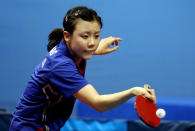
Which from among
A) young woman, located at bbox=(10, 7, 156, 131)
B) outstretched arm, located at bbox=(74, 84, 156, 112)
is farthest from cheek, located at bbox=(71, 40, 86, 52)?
outstretched arm, located at bbox=(74, 84, 156, 112)

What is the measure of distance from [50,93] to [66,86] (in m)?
0.12

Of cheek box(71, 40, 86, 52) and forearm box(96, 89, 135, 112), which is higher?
cheek box(71, 40, 86, 52)

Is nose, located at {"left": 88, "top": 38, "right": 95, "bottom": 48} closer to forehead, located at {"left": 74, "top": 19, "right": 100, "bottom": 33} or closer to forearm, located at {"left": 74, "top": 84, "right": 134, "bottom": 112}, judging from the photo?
forehead, located at {"left": 74, "top": 19, "right": 100, "bottom": 33}

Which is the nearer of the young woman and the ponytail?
the young woman

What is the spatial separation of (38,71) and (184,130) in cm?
152

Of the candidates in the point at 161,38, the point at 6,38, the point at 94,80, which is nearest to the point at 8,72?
the point at 6,38

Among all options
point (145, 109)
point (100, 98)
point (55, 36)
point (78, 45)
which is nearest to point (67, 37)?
point (78, 45)

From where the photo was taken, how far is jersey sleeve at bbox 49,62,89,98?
5.00 ft

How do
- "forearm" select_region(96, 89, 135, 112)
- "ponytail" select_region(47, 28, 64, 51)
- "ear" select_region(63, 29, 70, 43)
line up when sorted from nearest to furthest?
→ "forearm" select_region(96, 89, 135, 112), "ear" select_region(63, 29, 70, 43), "ponytail" select_region(47, 28, 64, 51)

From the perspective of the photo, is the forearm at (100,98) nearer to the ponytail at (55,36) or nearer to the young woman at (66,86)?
the young woman at (66,86)

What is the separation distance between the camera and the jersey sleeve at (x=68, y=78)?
152cm

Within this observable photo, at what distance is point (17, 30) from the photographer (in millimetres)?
4332

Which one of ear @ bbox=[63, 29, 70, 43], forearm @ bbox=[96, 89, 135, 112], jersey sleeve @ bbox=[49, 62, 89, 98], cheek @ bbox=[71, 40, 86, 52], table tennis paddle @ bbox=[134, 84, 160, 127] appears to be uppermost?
ear @ bbox=[63, 29, 70, 43]

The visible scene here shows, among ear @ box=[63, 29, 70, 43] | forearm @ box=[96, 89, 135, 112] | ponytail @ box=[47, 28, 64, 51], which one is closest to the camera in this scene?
forearm @ box=[96, 89, 135, 112]
